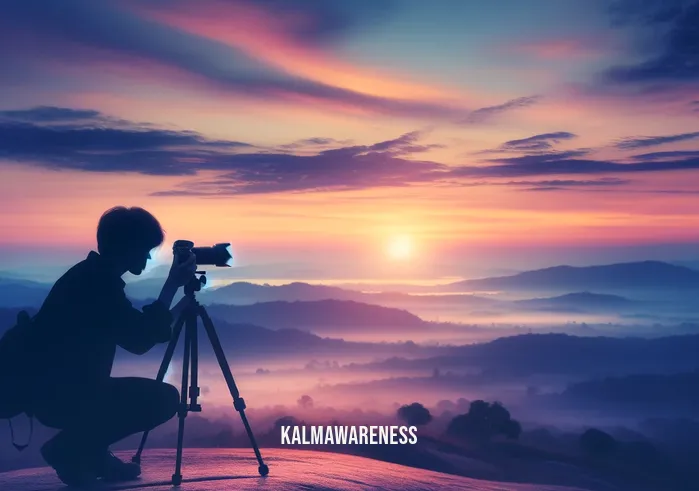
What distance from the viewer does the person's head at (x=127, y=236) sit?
19.6ft

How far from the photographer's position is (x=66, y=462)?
629cm

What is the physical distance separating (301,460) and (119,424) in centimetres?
267

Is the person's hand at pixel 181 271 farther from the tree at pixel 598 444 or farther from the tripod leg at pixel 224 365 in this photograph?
the tree at pixel 598 444

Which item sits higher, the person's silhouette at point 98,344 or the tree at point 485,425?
the person's silhouette at point 98,344

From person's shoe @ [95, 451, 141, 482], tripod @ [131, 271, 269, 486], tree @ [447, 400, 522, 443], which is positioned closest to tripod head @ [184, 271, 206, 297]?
tripod @ [131, 271, 269, 486]

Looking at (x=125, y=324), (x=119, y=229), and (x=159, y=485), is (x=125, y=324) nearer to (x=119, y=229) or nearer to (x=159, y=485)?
(x=119, y=229)

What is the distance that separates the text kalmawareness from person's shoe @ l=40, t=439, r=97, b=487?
4281 millimetres

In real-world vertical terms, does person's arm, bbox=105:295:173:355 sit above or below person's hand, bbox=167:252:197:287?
below

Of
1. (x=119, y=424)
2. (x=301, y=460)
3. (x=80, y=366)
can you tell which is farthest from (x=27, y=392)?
(x=301, y=460)

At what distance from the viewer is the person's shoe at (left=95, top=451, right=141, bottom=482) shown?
21.3 feet

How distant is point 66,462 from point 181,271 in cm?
191

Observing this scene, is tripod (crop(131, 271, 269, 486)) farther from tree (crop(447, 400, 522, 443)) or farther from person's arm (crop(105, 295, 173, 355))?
tree (crop(447, 400, 522, 443))

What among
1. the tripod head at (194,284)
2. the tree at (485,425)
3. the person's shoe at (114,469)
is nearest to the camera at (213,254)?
the tripod head at (194,284)

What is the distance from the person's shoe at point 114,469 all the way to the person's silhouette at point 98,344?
0.28ft
